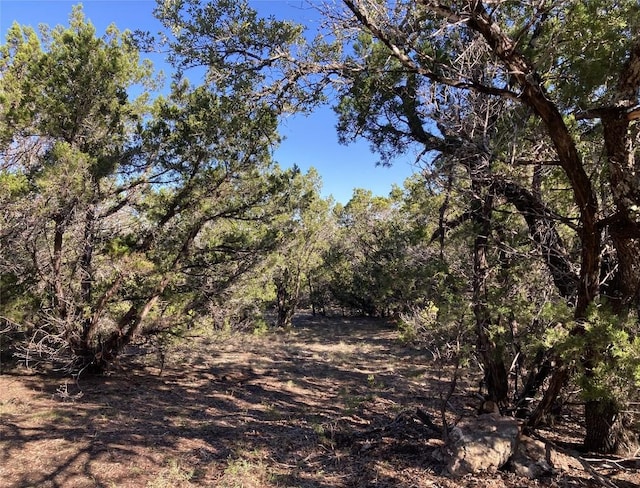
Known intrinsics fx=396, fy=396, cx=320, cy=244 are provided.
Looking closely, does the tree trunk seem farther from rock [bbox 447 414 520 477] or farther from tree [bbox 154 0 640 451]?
rock [bbox 447 414 520 477]

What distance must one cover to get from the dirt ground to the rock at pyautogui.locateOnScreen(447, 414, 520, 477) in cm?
12

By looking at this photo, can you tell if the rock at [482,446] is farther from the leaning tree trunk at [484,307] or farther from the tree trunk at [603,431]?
the leaning tree trunk at [484,307]

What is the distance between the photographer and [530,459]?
4379 mm

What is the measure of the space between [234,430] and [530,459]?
4.32 meters

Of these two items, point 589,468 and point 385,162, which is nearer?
point 589,468

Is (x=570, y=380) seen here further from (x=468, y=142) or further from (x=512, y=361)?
(x=468, y=142)

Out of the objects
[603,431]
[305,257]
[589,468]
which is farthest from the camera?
[305,257]

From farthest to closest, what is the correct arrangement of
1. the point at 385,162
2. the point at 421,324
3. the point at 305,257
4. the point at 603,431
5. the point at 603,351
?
the point at 305,257, the point at 385,162, the point at 421,324, the point at 603,431, the point at 603,351

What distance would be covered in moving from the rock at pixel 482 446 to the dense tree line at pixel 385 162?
1.33 feet

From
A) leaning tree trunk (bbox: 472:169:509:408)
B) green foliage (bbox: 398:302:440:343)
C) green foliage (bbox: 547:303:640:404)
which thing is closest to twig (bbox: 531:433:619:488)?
green foliage (bbox: 547:303:640:404)

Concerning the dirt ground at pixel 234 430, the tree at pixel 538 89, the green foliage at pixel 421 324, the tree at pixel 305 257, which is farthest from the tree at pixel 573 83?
the tree at pixel 305 257

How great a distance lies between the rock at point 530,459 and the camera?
4238 millimetres

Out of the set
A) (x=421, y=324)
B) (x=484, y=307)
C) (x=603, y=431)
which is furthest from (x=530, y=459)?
(x=421, y=324)

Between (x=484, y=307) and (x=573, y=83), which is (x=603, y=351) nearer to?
(x=484, y=307)
